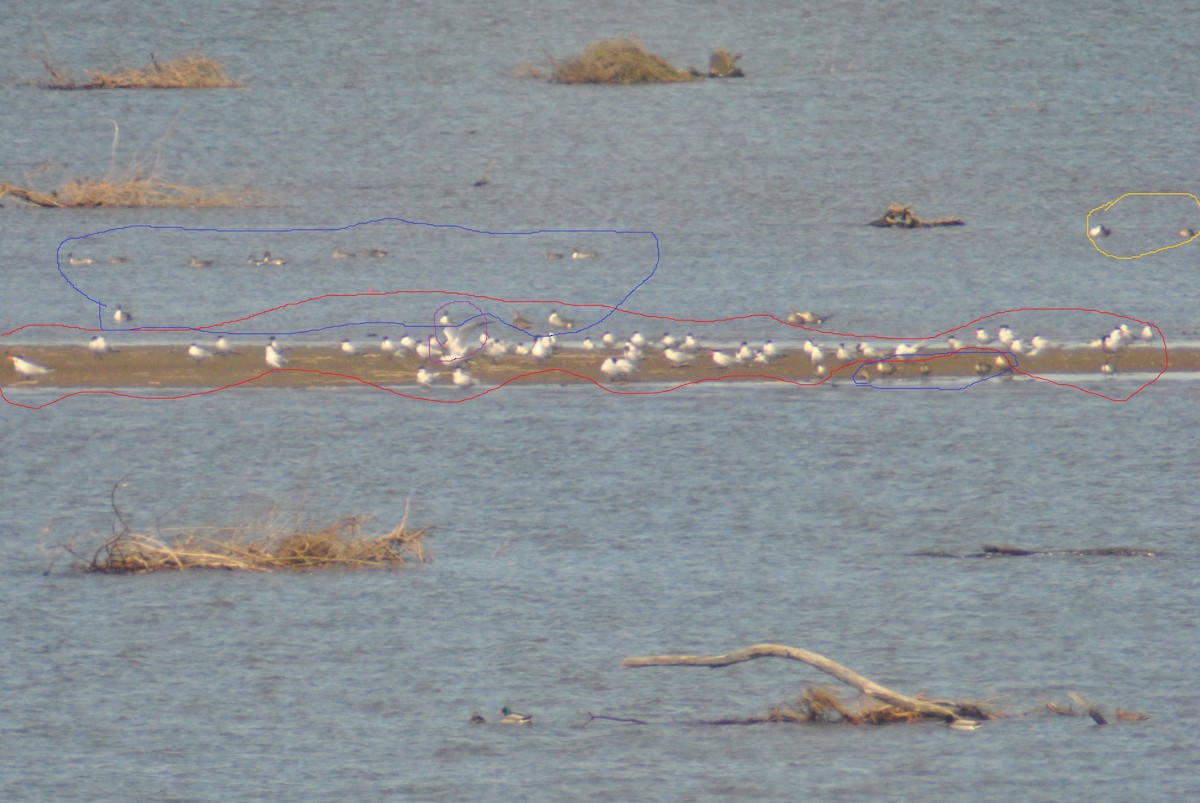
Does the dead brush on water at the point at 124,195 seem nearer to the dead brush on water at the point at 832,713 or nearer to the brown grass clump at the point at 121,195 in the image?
the brown grass clump at the point at 121,195

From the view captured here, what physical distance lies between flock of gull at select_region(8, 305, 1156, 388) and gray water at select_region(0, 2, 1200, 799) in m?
0.28

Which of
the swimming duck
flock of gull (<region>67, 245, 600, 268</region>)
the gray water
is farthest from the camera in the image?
flock of gull (<region>67, 245, 600, 268</region>)

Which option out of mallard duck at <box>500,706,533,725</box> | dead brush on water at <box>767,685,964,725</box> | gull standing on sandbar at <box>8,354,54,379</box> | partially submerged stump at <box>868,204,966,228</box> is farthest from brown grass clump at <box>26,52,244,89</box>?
dead brush on water at <box>767,685,964,725</box>

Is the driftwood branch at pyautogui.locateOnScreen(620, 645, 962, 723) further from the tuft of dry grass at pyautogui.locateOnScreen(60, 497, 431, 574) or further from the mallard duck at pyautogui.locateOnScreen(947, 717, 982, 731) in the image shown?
the tuft of dry grass at pyautogui.locateOnScreen(60, 497, 431, 574)

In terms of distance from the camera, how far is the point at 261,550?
6.83 meters

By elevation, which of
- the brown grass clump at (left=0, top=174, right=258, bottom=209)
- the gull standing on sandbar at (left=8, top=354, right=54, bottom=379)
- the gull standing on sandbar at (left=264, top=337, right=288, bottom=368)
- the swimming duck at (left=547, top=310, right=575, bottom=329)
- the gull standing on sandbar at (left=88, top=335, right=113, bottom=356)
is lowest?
the brown grass clump at (left=0, top=174, right=258, bottom=209)

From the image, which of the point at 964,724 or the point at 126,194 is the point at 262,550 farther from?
the point at 126,194

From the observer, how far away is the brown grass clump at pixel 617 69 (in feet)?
60.0

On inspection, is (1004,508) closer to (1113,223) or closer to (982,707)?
(982,707)

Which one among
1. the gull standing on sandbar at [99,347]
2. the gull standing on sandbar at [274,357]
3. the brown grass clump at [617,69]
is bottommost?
the gull standing on sandbar at [99,347]

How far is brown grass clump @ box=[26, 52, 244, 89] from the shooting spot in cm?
1803

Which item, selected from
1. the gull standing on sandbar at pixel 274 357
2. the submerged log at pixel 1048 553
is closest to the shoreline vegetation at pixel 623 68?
the gull standing on sandbar at pixel 274 357

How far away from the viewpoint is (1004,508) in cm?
769

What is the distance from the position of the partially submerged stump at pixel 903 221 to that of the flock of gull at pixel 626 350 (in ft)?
10.2
